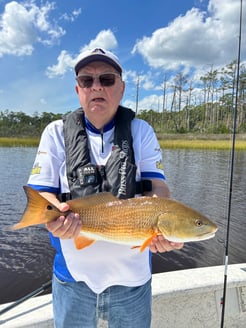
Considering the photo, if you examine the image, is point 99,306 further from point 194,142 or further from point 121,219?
point 194,142

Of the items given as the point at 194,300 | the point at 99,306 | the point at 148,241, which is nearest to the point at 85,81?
the point at 148,241

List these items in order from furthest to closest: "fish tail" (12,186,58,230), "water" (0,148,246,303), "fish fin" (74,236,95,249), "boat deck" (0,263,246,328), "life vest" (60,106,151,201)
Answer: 1. "water" (0,148,246,303)
2. "boat deck" (0,263,246,328)
3. "life vest" (60,106,151,201)
4. "fish fin" (74,236,95,249)
5. "fish tail" (12,186,58,230)

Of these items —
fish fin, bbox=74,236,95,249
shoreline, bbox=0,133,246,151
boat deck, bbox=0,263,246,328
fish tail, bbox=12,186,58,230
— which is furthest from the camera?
shoreline, bbox=0,133,246,151

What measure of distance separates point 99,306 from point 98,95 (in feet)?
4.10

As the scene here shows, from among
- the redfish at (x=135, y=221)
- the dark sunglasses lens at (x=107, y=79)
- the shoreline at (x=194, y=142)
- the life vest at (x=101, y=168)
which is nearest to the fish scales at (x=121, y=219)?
the redfish at (x=135, y=221)

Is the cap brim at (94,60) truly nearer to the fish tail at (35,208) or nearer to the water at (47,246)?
Result: the fish tail at (35,208)

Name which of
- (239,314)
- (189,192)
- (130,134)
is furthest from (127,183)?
(189,192)

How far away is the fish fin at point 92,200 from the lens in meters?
1.68

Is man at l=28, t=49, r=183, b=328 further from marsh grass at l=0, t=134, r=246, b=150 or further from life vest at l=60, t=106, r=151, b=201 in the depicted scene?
marsh grass at l=0, t=134, r=246, b=150

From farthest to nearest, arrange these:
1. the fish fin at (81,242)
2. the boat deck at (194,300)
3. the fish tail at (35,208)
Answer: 1. the boat deck at (194,300)
2. the fish fin at (81,242)
3. the fish tail at (35,208)

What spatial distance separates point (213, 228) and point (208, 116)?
74.7 metres

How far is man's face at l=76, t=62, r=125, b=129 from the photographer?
1786mm

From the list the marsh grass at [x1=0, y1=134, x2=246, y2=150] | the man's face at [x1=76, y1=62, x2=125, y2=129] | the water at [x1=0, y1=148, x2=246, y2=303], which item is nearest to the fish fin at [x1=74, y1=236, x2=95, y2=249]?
the man's face at [x1=76, y1=62, x2=125, y2=129]

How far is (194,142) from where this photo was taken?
44094 mm
